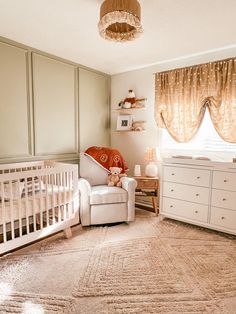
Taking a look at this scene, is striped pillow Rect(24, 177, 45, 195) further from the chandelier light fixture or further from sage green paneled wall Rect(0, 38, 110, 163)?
the chandelier light fixture

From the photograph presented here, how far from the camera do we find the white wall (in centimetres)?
355

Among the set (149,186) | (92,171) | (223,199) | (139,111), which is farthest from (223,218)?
(139,111)

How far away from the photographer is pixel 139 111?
3768 millimetres

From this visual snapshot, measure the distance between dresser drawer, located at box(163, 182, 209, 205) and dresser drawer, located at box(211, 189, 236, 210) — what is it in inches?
3.3

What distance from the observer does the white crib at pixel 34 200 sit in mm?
1982

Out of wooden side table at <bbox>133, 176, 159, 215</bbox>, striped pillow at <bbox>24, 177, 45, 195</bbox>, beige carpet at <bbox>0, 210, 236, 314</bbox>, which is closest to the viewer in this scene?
beige carpet at <bbox>0, 210, 236, 314</bbox>

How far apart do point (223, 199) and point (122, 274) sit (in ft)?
5.01

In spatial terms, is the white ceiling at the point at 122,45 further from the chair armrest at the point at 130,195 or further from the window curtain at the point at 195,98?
the chair armrest at the point at 130,195

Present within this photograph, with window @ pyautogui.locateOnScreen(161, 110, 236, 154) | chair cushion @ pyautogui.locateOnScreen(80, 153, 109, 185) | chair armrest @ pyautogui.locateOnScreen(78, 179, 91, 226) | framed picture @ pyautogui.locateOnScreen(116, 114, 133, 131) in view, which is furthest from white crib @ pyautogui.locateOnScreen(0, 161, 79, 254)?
window @ pyautogui.locateOnScreen(161, 110, 236, 154)

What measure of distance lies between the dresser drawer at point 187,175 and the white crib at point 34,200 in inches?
51.0

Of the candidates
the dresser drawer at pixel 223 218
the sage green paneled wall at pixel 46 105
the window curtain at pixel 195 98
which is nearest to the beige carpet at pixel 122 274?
the dresser drawer at pixel 223 218

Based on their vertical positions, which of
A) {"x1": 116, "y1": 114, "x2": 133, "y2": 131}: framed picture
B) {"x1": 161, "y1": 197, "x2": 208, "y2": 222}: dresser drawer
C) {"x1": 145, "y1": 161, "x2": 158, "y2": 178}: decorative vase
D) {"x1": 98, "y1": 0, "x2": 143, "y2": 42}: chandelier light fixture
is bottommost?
{"x1": 161, "y1": 197, "x2": 208, "y2": 222}: dresser drawer

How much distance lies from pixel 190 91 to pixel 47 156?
2279 millimetres

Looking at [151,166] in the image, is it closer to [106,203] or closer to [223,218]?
[106,203]
